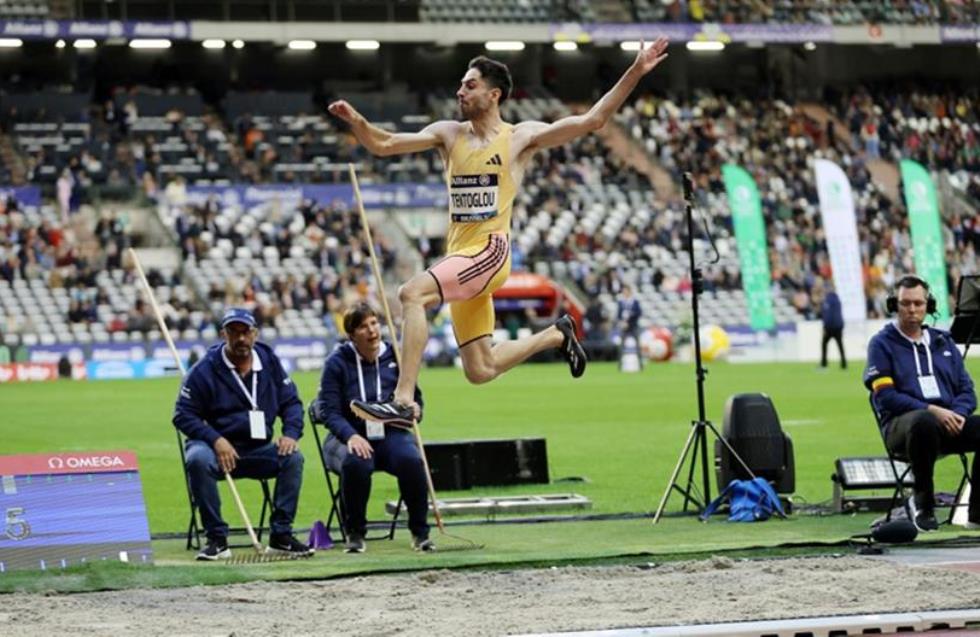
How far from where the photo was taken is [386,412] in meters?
10.4

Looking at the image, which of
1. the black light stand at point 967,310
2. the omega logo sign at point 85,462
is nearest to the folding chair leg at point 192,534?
the omega logo sign at point 85,462

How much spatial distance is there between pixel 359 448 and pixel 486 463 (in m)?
4.10

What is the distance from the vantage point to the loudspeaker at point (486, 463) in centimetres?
1559

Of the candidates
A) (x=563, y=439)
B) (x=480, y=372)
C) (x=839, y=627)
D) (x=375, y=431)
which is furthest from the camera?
(x=563, y=439)

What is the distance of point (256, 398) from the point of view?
11.9 m

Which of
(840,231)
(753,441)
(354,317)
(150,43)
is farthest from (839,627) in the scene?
(150,43)

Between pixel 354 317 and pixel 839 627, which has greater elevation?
pixel 354 317

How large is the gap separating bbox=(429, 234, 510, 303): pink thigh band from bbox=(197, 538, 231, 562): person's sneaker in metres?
2.26

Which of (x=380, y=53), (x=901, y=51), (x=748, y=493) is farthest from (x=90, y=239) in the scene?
(x=748, y=493)

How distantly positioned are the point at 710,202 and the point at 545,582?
42198 millimetres

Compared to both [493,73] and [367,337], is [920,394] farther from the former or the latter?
[493,73]

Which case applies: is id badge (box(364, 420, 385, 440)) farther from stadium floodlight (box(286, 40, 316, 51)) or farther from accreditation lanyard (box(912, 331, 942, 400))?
stadium floodlight (box(286, 40, 316, 51))

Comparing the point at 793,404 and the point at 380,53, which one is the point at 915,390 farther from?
the point at 380,53

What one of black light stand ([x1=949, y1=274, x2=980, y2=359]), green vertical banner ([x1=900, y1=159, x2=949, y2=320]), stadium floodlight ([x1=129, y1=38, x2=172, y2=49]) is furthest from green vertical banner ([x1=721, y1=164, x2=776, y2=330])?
black light stand ([x1=949, y1=274, x2=980, y2=359])
